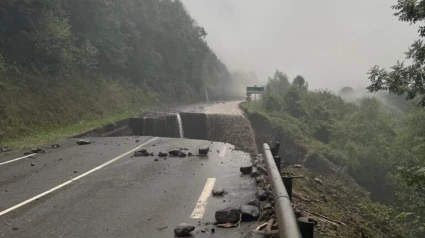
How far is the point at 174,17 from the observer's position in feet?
168

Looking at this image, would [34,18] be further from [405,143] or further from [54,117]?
[405,143]

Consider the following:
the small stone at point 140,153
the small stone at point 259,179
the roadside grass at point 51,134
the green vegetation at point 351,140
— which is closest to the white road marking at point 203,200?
the small stone at point 259,179

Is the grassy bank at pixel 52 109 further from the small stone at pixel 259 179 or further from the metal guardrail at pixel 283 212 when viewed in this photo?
the metal guardrail at pixel 283 212

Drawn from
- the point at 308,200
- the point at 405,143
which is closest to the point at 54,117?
the point at 308,200

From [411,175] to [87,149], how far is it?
1050cm

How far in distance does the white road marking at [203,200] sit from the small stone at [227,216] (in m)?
0.39

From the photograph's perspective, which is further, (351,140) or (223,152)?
(351,140)

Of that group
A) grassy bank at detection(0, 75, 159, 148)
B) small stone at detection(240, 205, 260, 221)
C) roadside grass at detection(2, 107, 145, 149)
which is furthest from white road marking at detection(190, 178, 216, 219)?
grassy bank at detection(0, 75, 159, 148)

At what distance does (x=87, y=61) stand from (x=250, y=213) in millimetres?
27326

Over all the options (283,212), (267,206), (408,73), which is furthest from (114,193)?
(408,73)

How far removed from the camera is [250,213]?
16.4 ft

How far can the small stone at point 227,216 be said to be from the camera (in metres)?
4.96

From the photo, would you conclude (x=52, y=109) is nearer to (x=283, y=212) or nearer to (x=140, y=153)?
(x=140, y=153)

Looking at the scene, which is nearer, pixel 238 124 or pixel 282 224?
pixel 282 224
